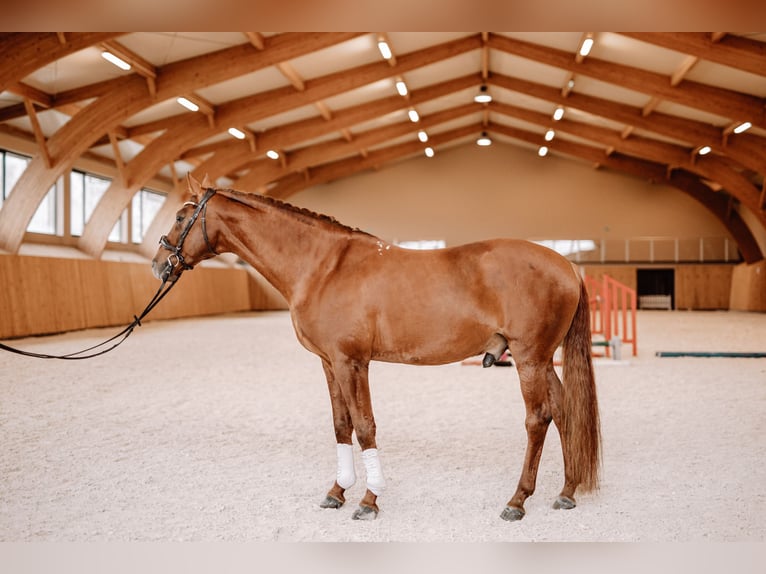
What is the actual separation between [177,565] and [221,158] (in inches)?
754

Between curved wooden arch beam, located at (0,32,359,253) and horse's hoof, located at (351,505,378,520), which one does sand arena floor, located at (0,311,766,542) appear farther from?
curved wooden arch beam, located at (0,32,359,253)

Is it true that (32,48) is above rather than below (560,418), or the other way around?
above

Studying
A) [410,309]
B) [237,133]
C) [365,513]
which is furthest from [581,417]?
[237,133]

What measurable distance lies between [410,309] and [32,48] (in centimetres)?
999

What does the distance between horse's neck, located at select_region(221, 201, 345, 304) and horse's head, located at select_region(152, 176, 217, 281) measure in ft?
0.43

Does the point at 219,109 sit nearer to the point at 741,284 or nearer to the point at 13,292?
the point at 13,292

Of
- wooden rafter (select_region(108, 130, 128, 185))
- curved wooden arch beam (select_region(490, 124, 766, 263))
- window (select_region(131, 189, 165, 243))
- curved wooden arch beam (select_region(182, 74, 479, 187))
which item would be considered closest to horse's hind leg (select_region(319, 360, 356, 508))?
wooden rafter (select_region(108, 130, 128, 185))

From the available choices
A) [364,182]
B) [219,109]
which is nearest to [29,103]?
[219,109]

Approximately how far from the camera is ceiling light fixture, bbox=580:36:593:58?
13754 millimetres

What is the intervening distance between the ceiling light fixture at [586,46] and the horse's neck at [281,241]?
481 inches

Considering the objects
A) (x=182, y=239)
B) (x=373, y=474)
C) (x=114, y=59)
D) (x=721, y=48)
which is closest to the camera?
(x=373, y=474)

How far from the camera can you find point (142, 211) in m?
21.5

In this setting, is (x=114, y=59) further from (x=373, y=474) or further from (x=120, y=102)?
(x=373, y=474)

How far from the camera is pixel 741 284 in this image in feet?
81.3
